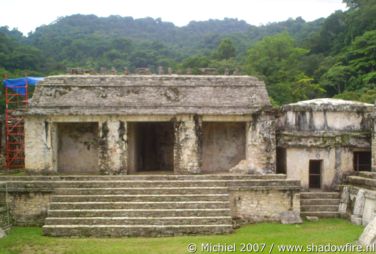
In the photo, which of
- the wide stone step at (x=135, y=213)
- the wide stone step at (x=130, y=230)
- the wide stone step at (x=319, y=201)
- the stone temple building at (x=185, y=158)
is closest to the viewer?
the wide stone step at (x=130, y=230)

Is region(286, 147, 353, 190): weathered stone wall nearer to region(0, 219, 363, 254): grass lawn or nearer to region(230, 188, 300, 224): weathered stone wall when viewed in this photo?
region(230, 188, 300, 224): weathered stone wall

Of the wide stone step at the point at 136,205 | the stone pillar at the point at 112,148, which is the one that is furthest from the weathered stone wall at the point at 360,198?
the stone pillar at the point at 112,148

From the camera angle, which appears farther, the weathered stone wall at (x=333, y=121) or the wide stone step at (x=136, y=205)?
the weathered stone wall at (x=333, y=121)

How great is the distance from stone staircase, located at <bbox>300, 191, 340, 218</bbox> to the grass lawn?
1.54 m

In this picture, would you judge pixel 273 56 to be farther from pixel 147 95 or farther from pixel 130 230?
pixel 130 230

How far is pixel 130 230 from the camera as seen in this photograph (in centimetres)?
1270

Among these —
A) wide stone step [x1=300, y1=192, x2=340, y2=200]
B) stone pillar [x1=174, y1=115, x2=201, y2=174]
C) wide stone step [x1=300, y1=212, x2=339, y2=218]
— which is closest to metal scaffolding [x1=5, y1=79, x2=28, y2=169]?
stone pillar [x1=174, y1=115, x2=201, y2=174]

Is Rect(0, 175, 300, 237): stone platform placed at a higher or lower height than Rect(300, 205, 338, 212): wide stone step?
higher

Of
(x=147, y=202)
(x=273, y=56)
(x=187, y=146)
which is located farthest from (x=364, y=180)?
(x=273, y=56)

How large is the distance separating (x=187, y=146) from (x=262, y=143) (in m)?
2.63

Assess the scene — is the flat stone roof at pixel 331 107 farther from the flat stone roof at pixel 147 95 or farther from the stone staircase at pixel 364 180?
the stone staircase at pixel 364 180

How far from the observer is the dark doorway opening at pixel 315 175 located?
1749cm

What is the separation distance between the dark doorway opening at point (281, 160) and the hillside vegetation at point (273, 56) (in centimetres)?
495

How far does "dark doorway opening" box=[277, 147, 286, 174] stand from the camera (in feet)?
55.1
